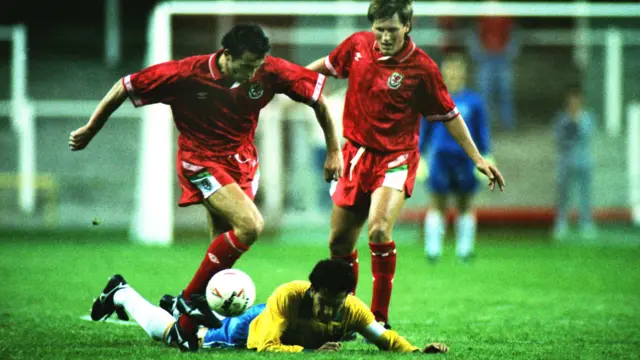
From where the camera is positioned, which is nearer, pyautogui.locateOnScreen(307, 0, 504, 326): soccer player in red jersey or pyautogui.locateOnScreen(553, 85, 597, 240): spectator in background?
pyautogui.locateOnScreen(307, 0, 504, 326): soccer player in red jersey

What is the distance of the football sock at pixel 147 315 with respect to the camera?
657 cm

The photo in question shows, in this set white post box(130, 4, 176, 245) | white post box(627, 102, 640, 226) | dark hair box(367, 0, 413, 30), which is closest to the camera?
dark hair box(367, 0, 413, 30)

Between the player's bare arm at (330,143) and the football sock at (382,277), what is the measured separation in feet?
1.85

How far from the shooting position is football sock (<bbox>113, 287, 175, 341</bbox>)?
6.57 m

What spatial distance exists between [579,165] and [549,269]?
4.48m

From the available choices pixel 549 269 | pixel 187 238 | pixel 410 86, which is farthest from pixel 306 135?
pixel 410 86

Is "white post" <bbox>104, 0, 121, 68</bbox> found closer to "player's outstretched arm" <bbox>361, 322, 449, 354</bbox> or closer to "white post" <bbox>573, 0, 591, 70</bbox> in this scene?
"white post" <bbox>573, 0, 591, 70</bbox>

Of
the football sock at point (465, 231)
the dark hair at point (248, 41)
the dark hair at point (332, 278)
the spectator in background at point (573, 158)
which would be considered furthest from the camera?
the spectator in background at point (573, 158)

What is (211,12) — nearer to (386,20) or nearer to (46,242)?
(46,242)

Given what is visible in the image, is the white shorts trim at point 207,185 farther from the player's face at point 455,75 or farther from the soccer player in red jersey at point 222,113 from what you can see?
the player's face at point 455,75

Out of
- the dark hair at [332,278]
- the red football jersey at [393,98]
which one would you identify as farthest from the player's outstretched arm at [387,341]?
the red football jersey at [393,98]

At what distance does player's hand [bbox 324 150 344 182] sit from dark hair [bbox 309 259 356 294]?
112cm

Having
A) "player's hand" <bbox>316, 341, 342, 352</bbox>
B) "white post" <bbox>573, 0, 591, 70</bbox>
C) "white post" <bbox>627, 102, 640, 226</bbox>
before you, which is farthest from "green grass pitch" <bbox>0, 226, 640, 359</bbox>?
"white post" <bbox>573, 0, 591, 70</bbox>

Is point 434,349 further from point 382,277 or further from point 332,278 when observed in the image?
point 382,277
